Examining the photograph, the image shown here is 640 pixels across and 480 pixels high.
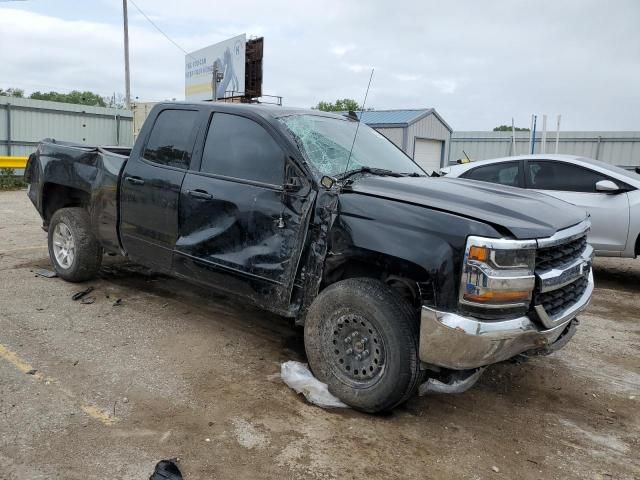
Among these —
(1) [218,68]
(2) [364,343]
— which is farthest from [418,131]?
(2) [364,343]

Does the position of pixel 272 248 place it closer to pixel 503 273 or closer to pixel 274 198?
pixel 274 198

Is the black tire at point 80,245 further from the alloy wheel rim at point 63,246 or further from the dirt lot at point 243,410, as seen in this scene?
the dirt lot at point 243,410

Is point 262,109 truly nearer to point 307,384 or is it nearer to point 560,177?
point 307,384

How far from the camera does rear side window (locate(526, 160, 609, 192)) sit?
7102 millimetres

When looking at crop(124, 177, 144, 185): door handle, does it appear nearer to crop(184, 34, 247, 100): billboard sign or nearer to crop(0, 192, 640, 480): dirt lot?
crop(0, 192, 640, 480): dirt lot

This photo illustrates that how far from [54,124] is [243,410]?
2077cm

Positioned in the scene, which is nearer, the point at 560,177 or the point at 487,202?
the point at 487,202

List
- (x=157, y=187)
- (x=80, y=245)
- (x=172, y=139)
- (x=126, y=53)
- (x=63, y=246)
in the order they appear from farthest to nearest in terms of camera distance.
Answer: (x=126, y=53)
(x=63, y=246)
(x=80, y=245)
(x=172, y=139)
(x=157, y=187)

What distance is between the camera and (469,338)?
9.93ft

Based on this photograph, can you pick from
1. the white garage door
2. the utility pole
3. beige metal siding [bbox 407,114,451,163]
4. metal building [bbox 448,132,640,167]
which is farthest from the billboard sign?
metal building [bbox 448,132,640,167]

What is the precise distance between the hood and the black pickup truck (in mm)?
18

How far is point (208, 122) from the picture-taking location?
4.52 meters

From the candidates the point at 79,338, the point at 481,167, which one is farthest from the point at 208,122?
the point at 481,167

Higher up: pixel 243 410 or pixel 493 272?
pixel 493 272
